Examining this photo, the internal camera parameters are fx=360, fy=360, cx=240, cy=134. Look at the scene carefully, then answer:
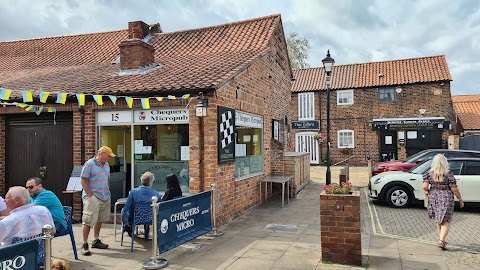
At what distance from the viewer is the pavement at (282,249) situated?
5328 millimetres

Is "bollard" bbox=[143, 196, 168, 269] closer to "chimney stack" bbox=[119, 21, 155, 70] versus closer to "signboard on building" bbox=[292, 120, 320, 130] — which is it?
"chimney stack" bbox=[119, 21, 155, 70]

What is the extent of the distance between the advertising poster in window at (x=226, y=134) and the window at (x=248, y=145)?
53cm

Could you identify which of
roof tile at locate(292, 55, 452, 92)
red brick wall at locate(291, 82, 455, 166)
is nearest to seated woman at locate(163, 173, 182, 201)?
red brick wall at locate(291, 82, 455, 166)

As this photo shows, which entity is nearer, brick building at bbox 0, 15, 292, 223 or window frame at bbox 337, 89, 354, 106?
brick building at bbox 0, 15, 292, 223

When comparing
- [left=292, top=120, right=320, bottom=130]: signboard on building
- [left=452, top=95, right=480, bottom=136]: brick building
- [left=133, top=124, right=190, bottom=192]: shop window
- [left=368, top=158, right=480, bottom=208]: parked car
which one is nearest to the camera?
[left=133, top=124, right=190, bottom=192]: shop window

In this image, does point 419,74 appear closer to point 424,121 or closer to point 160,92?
point 424,121

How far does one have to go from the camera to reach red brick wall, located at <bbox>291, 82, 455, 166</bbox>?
2231 centimetres

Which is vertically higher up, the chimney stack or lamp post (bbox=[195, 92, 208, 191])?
the chimney stack

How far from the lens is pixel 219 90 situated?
779 centimetres

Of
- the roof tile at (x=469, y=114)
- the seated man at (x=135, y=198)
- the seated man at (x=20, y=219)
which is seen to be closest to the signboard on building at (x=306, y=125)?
the roof tile at (x=469, y=114)

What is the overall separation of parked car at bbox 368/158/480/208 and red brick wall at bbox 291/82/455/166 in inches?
549

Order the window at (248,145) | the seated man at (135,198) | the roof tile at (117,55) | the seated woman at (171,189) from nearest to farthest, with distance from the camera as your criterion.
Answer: the seated man at (135,198), the seated woman at (171,189), the roof tile at (117,55), the window at (248,145)

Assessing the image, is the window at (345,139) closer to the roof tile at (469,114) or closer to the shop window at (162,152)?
the roof tile at (469,114)

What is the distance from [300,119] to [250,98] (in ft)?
53.8
